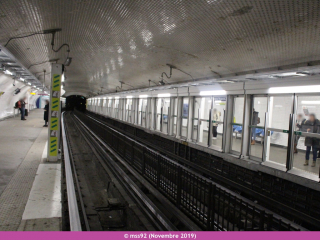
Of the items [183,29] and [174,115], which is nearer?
[183,29]

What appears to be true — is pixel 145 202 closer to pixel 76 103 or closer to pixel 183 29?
pixel 183 29

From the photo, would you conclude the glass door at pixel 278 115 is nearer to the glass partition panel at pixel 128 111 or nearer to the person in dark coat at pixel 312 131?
the person in dark coat at pixel 312 131

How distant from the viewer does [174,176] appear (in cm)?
474

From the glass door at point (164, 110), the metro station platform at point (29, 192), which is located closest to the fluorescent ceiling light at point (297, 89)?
the metro station platform at point (29, 192)

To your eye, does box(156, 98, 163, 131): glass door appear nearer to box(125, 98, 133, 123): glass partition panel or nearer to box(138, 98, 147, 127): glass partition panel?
box(138, 98, 147, 127): glass partition panel

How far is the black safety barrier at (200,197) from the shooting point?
2734 mm

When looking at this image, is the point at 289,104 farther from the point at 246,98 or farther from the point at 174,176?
the point at 174,176

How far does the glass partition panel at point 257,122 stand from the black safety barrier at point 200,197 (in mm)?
1865

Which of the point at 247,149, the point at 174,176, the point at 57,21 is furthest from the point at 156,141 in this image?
the point at 57,21

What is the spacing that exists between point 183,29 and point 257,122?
2.97m

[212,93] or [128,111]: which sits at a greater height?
[212,93]

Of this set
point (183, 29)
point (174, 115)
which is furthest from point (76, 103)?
point (183, 29)

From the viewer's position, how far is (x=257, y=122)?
20.2 ft

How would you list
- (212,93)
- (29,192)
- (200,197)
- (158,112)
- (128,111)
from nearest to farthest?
(200,197) → (29,192) → (212,93) → (158,112) → (128,111)
